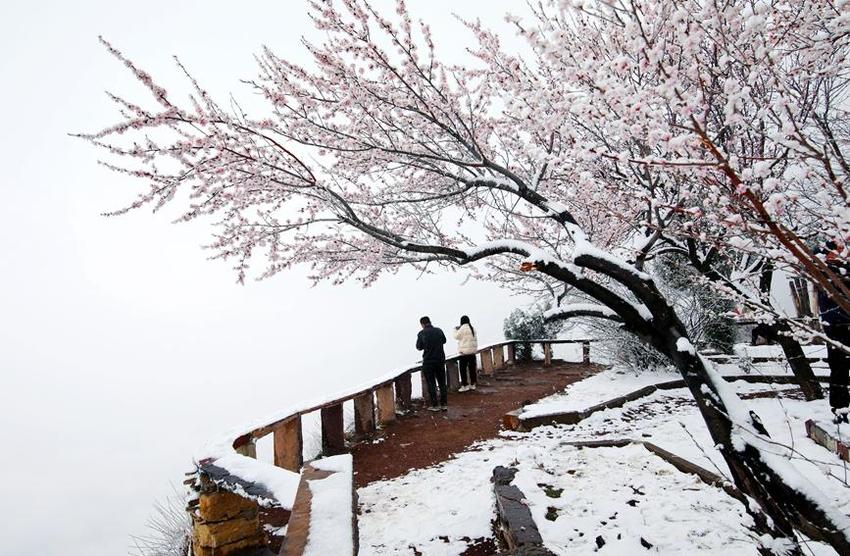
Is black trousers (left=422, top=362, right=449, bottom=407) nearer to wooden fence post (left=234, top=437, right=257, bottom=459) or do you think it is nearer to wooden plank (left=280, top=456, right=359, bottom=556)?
wooden fence post (left=234, top=437, right=257, bottom=459)

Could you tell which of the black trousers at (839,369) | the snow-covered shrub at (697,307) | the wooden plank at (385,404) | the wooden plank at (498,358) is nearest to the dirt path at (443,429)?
the wooden plank at (385,404)

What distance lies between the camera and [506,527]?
3.48 m

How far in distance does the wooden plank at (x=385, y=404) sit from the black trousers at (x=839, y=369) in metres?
6.23

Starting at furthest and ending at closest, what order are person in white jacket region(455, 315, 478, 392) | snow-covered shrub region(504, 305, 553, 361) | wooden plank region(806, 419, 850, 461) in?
snow-covered shrub region(504, 305, 553, 361), person in white jacket region(455, 315, 478, 392), wooden plank region(806, 419, 850, 461)

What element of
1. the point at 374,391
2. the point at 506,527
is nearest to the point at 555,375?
the point at 374,391

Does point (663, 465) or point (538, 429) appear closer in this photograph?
point (663, 465)

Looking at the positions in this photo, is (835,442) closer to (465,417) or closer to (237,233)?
(465,417)

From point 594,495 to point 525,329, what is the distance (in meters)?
12.7

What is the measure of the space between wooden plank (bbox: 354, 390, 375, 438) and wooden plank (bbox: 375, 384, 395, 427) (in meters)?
0.48

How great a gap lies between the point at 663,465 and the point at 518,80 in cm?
421

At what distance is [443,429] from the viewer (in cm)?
731

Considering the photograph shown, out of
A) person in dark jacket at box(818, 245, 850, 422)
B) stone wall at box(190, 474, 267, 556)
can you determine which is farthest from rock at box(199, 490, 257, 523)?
person in dark jacket at box(818, 245, 850, 422)

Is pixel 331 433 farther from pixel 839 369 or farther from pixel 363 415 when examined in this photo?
pixel 839 369

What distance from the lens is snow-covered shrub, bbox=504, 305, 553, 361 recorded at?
16297 mm
